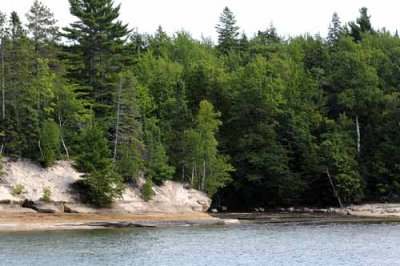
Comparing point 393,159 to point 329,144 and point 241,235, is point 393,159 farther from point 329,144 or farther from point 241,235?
point 241,235

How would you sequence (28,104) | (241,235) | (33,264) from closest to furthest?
(33,264) < (241,235) < (28,104)

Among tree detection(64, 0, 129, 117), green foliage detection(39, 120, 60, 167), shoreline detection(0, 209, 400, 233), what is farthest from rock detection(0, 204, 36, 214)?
tree detection(64, 0, 129, 117)

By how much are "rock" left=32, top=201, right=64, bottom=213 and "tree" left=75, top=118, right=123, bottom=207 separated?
11.8 ft

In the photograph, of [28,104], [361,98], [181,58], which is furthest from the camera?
[181,58]

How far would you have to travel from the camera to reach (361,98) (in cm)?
9394

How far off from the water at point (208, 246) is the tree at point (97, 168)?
343 inches

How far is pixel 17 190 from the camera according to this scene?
6159 cm

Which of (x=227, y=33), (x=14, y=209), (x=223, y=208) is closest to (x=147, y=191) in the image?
(x=14, y=209)

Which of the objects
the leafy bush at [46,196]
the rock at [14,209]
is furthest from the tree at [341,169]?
the rock at [14,209]

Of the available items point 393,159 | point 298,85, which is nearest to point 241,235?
point 393,159

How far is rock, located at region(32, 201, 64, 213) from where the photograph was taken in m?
61.6

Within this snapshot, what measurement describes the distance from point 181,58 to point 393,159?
47.5 meters

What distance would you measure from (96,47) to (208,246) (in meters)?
42.4

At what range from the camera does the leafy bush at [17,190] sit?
6129 centimetres
